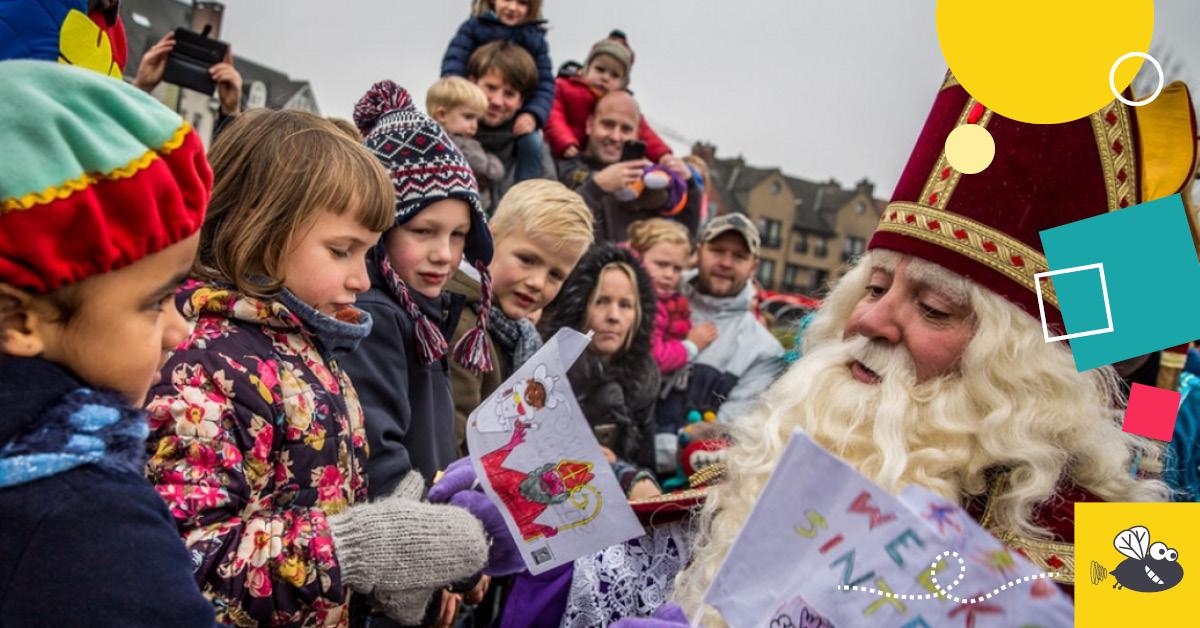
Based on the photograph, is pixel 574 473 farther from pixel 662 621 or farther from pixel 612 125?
pixel 612 125

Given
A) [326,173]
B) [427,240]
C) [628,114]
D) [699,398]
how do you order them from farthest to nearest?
[628,114] < [699,398] < [427,240] < [326,173]

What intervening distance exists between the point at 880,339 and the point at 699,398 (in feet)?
8.44

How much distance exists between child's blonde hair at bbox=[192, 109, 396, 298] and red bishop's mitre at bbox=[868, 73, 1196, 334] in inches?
44.5

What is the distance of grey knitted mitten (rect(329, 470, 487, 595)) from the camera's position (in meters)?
1.85

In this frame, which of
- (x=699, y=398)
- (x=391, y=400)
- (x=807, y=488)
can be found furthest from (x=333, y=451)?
(x=699, y=398)

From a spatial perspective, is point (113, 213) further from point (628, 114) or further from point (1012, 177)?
point (628, 114)

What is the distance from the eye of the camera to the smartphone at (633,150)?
5137 mm

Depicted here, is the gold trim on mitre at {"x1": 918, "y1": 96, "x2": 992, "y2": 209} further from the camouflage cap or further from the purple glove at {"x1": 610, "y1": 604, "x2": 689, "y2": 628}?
the camouflage cap

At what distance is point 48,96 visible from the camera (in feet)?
3.83

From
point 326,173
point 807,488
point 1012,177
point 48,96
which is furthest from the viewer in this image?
point 326,173

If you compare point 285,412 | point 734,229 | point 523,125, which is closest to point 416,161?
point 285,412

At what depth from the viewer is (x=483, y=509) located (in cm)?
223

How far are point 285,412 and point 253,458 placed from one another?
111 millimetres

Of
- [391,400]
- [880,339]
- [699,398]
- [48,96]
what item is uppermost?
[48,96]
